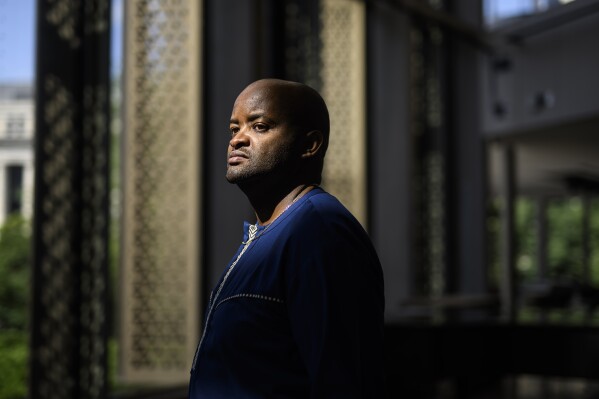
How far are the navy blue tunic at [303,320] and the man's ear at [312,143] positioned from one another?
117mm

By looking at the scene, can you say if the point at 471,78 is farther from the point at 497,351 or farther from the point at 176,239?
the point at 176,239

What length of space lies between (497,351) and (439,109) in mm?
3528

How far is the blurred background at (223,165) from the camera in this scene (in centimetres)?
415

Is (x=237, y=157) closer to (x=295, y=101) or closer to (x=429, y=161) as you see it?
(x=295, y=101)

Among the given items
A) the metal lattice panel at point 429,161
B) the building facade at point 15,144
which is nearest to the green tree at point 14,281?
the building facade at point 15,144

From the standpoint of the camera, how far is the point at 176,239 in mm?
5855

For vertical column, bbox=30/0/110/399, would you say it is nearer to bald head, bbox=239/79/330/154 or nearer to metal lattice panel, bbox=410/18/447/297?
bald head, bbox=239/79/330/154

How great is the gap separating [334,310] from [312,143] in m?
0.33

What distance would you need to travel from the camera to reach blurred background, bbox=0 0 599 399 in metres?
4.15

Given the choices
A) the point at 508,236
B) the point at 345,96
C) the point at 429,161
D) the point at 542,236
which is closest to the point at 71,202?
the point at 345,96

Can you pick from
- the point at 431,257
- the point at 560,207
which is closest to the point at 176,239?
the point at 431,257

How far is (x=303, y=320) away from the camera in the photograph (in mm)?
1233

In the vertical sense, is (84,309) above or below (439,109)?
below

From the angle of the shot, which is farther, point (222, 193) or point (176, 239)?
point (176, 239)
